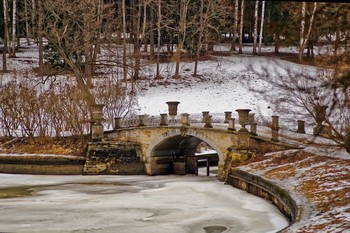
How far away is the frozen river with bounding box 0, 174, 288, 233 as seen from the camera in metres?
22.0

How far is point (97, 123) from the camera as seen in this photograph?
36719 millimetres

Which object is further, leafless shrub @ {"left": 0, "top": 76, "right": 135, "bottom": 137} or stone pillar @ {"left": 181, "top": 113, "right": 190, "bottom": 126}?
leafless shrub @ {"left": 0, "top": 76, "right": 135, "bottom": 137}

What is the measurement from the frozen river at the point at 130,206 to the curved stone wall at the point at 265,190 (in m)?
0.32

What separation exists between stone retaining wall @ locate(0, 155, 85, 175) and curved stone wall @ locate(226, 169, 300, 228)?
10115mm

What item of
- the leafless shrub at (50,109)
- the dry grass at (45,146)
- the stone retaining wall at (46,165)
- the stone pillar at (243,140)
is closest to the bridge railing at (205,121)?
the stone pillar at (243,140)

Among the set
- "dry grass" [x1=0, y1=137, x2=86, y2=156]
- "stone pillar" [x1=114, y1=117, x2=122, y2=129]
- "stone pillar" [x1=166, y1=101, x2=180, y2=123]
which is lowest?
"dry grass" [x1=0, y1=137, x2=86, y2=156]

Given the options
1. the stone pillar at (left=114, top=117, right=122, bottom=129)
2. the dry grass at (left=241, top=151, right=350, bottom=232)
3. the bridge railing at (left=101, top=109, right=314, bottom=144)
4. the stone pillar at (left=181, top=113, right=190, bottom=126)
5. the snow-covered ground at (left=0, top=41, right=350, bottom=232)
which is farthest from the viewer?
the stone pillar at (left=114, top=117, right=122, bottom=129)

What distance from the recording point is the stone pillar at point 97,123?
36594 mm

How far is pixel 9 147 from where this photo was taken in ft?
125

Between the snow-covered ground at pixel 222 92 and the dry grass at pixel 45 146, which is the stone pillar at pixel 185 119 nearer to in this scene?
the snow-covered ground at pixel 222 92

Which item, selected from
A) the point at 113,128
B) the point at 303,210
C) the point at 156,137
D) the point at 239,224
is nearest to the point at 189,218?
the point at 239,224

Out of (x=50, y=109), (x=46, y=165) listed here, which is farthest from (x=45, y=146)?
(x=50, y=109)

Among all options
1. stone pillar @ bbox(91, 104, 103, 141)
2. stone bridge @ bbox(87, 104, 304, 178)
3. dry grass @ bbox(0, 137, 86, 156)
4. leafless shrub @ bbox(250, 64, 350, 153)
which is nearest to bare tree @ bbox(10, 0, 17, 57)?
dry grass @ bbox(0, 137, 86, 156)

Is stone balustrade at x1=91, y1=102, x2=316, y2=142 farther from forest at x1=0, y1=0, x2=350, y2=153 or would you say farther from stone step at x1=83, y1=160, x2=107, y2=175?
stone step at x1=83, y1=160, x2=107, y2=175
